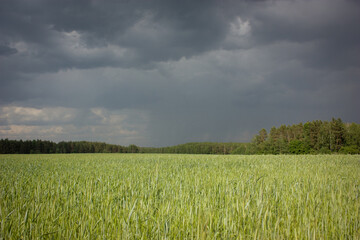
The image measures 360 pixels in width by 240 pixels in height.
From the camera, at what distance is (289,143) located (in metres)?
54.0

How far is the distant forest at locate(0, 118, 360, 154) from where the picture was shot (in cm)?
4716

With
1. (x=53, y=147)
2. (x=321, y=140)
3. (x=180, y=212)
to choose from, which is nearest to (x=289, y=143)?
(x=321, y=140)

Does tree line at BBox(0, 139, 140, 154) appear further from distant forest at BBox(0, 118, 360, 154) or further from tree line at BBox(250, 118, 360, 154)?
tree line at BBox(250, 118, 360, 154)

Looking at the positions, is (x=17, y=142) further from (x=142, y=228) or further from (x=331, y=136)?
(x=331, y=136)

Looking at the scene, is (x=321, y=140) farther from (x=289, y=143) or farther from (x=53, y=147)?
(x=53, y=147)

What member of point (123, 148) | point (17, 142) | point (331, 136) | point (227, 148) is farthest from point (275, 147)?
point (17, 142)

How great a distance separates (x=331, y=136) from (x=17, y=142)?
314 feet

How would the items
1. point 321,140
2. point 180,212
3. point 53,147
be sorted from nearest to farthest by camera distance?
point 180,212 → point 321,140 → point 53,147

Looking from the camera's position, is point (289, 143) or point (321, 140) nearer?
point (321, 140)

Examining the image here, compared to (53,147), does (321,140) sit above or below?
above

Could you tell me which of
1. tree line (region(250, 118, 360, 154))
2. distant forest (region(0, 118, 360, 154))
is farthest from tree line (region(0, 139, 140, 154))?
tree line (region(250, 118, 360, 154))

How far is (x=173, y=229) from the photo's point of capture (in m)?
2.18

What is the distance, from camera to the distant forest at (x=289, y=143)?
4716 centimetres

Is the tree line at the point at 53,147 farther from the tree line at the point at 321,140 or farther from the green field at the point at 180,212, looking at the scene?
the green field at the point at 180,212
